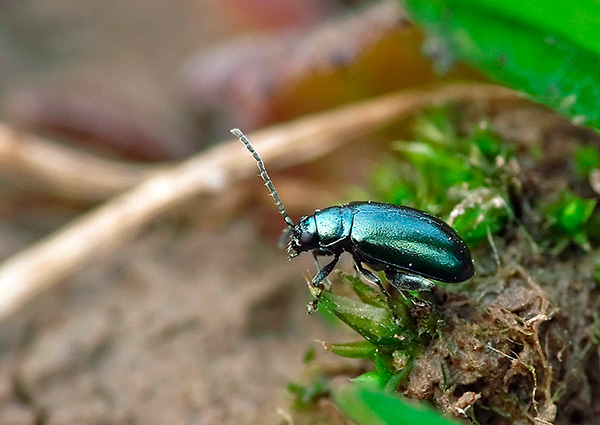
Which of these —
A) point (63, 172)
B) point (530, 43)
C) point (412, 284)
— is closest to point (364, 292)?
point (412, 284)

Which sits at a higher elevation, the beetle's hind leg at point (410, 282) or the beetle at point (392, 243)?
the beetle at point (392, 243)

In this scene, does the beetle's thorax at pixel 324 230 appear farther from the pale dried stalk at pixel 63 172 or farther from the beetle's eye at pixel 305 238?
the pale dried stalk at pixel 63 172

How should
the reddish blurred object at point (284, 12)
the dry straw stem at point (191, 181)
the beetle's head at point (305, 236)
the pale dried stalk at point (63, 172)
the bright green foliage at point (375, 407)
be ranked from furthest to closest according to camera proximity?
the reddish blurred object at point (284, 12) → the pale dried stalk at point (63, 172) → the dry straw stem at point (191, 181) → the beetle's head at point (305, 236) → the bright green foliage at point (375, 407)

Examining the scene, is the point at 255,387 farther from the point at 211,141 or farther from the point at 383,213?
the point at 211,141

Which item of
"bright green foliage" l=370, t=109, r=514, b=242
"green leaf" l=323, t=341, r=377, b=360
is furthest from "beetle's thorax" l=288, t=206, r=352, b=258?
"green leaf" l=323, t=341, r=377, b=360

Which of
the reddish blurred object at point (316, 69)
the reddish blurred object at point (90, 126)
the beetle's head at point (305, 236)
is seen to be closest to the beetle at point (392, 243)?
the beetle's head at point (305, 236)

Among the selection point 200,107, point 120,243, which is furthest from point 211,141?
point 120,243

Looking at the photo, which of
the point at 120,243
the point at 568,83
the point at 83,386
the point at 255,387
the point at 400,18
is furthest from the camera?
the point at 120,243
